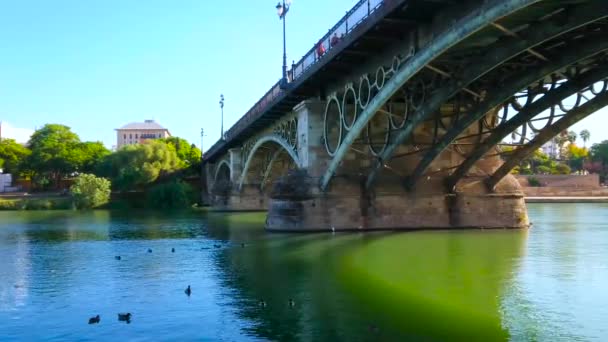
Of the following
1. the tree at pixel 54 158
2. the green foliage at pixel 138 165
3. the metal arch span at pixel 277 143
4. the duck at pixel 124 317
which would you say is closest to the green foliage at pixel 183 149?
the green foliage at pixel 138 165

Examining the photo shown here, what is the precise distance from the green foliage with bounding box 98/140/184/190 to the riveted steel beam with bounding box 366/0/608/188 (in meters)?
57.0

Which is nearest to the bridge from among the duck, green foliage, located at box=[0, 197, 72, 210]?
the duck

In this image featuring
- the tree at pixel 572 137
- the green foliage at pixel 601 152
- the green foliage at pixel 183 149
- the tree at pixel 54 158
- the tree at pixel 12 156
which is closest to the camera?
the tree at pixel 54 158

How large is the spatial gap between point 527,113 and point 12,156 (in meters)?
92.6

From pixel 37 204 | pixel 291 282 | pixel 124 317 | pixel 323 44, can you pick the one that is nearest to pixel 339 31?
pixel 323 44

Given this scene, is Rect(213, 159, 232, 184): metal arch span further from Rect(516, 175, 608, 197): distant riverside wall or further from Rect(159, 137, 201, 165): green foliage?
Rect(516, 175, 608, 197): distant riverside wall

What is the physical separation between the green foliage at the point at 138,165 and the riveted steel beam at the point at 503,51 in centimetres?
5700

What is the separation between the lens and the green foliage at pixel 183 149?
101963 millimetres

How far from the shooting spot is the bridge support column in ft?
95.1

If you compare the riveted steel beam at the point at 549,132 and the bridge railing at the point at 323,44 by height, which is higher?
the bridge railing at the point at 323,44

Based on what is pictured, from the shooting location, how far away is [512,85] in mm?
20906

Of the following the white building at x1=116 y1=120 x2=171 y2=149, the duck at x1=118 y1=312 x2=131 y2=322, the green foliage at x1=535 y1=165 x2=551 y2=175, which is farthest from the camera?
the white building at x1=116 y1=120 x2=171 y2=149

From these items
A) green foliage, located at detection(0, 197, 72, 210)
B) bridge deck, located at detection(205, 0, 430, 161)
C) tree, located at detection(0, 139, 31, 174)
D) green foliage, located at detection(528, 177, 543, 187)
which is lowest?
green foliage, located at detection(0, 197, 72, 210)

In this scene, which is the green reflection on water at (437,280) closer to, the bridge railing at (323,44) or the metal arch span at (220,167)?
the bridge railing at (323,44)
